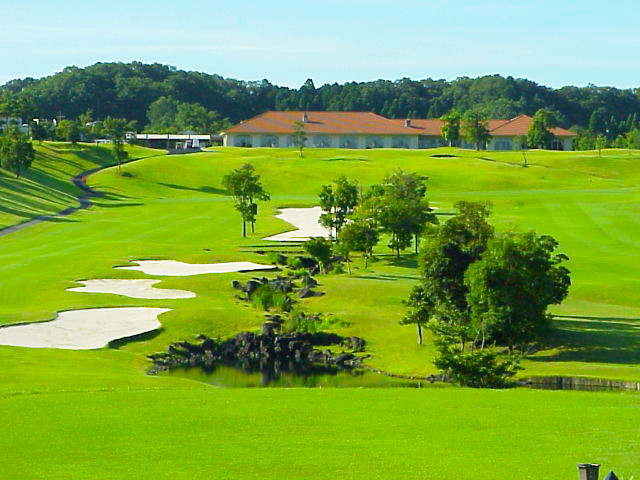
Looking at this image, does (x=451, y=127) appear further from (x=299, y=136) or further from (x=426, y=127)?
(x=299, y=136)

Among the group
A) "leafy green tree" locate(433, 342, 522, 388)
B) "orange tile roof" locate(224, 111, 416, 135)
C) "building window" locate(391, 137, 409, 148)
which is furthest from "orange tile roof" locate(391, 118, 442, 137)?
"leafy green tree" locate(433, 342, 522, 388)

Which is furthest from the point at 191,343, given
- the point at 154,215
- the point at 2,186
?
the point at 2,186

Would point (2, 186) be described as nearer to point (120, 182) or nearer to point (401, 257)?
point (120, 182)

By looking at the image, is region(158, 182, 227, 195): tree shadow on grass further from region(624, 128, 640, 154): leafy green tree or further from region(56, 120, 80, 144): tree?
region(624, 128, 640, 154): leafy green tree

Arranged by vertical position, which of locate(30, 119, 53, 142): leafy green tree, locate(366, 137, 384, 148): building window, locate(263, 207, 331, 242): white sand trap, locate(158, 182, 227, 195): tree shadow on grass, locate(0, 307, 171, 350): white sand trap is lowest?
locate(158, 182, 227, 195): tree shadow on grass

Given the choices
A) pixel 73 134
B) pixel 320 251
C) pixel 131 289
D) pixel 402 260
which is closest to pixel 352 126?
pixel 73 134
